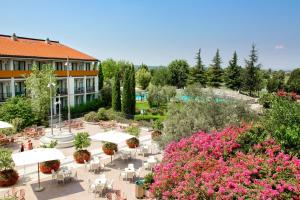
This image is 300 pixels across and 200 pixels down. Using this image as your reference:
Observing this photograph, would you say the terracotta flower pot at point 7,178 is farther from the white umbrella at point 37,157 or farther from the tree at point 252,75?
the tree at point 252,75

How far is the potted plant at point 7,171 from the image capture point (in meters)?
16.6

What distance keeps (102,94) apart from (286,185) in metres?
44.4

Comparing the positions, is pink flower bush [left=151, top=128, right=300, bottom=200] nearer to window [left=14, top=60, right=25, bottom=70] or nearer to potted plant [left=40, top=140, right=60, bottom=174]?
potted plant [left=40, top=140, right=60, bottom=174]

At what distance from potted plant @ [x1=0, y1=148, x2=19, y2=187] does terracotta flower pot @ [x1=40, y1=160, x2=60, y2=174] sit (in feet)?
5.94

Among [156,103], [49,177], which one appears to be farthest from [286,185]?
[156,103]

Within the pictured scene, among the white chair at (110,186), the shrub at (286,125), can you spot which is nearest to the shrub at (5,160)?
the white chair at (110,186)

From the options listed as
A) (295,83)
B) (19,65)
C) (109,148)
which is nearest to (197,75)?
(295,83)

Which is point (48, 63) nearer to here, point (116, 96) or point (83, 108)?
point (83, 108)

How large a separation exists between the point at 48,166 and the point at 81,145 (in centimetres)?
278

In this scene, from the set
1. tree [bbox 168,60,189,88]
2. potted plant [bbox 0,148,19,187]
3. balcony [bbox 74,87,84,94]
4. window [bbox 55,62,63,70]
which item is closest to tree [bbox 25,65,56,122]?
window [bbox 55,62,63,70]

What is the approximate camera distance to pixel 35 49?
1700 inches

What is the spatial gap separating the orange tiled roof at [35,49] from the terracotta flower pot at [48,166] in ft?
73.1

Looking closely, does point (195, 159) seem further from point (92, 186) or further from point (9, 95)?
point (9, 95)

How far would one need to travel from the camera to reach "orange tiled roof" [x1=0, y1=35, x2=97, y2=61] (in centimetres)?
3859
